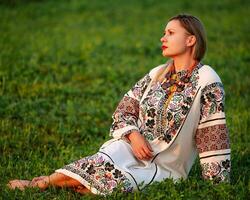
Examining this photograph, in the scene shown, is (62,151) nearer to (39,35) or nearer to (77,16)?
(39,35)

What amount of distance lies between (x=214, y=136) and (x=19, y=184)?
174cm

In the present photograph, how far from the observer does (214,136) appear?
4938 mm

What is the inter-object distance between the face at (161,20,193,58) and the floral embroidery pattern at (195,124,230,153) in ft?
2.41

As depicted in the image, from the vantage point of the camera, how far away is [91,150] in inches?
251

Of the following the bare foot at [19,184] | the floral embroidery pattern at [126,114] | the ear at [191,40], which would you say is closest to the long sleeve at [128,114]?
the floral embroidery pattern at [126,114]

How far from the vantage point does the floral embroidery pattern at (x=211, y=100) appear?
4.94 metres

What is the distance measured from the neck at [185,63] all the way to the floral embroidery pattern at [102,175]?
43.0 inches

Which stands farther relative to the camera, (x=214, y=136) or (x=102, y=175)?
(x=214, y=136)

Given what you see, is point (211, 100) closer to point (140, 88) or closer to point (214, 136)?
point (214, 136)

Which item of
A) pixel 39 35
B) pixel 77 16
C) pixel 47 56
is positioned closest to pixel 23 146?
pixel 47 56

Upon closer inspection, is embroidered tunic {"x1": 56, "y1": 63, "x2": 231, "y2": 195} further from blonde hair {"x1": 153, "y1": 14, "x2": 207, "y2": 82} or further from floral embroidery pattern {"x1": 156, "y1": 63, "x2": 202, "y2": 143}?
blonde hair {"x1": 153, "y1": 14, "x2": 207, "y2": 82}

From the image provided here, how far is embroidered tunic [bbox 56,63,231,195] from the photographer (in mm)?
4816

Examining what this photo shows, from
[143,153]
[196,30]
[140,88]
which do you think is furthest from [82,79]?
[143,153]

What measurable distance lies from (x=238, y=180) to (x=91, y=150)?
1.85 meters
